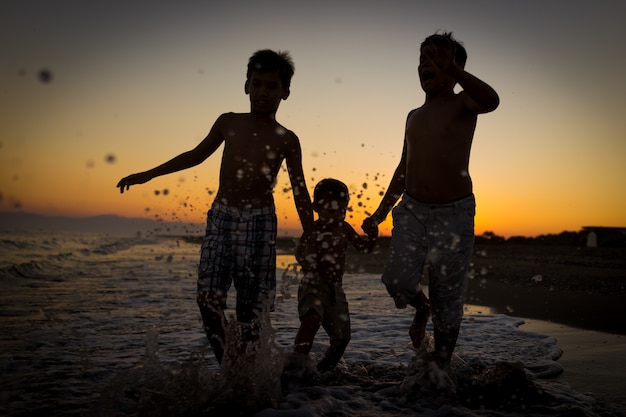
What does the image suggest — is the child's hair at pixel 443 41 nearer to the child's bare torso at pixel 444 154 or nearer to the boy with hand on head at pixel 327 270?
the child's bare torso at pixel 444 154

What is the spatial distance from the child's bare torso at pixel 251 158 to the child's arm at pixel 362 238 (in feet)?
2.56

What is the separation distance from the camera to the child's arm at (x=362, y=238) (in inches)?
153

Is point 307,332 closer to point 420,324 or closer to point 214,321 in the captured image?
point 214,321

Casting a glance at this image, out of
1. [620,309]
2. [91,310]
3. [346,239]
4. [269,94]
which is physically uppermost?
[269,94]

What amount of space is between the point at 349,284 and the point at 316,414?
6860 mm

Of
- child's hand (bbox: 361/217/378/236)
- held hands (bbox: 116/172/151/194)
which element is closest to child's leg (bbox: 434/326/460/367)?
child's hand (bbox: 361/217/378/236)

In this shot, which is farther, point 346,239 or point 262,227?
point 346,239

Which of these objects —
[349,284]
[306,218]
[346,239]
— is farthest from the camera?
[349,284]

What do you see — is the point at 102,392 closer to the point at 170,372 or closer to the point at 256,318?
the point at 170,372

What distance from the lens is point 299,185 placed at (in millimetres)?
3566

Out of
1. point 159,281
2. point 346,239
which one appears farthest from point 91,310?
point 346,239

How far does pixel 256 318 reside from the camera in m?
3.32

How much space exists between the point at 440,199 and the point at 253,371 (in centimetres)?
162

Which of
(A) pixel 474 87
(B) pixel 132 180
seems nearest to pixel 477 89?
(A) pixel 474 87
